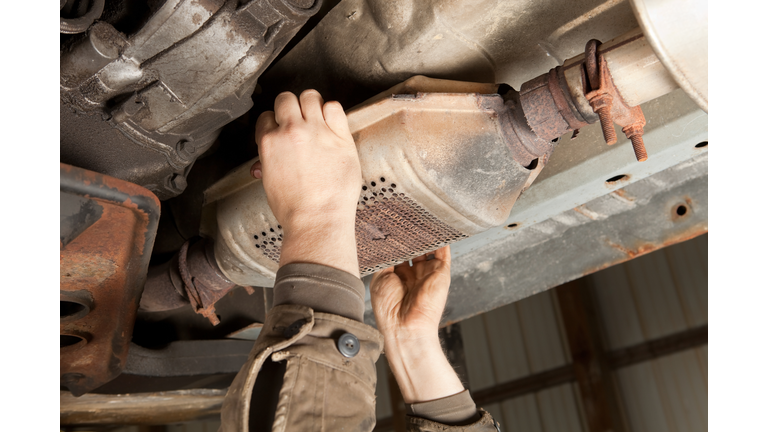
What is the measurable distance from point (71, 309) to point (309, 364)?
0.65 metres

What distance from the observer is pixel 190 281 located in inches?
53.2

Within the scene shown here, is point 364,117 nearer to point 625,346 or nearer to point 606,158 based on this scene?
point 606,158

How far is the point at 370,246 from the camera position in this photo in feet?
3.78

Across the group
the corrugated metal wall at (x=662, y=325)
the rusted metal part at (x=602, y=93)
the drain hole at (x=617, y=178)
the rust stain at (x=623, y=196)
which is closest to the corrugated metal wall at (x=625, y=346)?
the corrugated metal wall at (x=662, y=325)

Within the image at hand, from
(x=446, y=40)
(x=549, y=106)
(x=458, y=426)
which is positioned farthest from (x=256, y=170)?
(x=458, y=426)

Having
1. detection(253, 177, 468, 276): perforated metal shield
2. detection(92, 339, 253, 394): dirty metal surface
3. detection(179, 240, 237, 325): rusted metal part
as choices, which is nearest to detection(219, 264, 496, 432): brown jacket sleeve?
detection(253, 177, 468, 276): perforated metal shield

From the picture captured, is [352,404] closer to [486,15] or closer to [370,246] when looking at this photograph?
[370,246]

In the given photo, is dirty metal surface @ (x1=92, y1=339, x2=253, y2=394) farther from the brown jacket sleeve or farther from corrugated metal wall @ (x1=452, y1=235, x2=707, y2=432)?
corrugated metal wall @ (x1=452, y1=235, x2=707, y2=432)

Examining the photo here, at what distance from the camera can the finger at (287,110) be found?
39.2 inches

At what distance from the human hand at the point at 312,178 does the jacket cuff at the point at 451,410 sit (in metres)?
0.52

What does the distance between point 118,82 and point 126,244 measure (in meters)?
0.30

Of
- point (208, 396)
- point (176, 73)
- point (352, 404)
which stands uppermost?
point (176, 73)

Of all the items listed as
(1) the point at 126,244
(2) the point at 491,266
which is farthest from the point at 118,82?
(2) the point at 491,266

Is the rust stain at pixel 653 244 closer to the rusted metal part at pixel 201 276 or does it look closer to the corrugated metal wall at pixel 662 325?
the rusted metal part at pixel 201 276
